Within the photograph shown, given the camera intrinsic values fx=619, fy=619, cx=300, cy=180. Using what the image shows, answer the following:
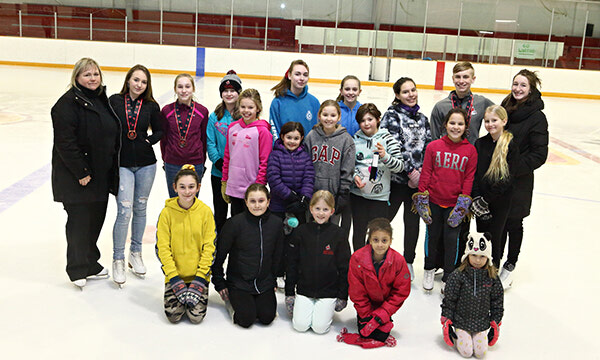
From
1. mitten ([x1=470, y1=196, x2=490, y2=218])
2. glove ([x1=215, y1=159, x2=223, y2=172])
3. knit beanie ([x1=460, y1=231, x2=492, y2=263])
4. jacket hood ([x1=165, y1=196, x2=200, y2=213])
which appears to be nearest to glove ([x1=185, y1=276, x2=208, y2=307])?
jacket hood ([x1=165, y1=196, x2=200, y2=213])

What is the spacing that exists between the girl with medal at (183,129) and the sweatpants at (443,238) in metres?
1.66

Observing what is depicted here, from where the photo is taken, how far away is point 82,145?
3.86m

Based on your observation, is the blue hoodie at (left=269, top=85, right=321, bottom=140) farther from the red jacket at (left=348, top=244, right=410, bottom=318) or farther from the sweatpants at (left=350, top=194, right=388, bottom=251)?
the red jacket at (left=348, top=244, right=410, bottom=318)

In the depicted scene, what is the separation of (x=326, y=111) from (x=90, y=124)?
1.46 meters

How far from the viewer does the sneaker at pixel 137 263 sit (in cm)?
421

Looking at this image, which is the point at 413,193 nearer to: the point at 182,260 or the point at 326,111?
the point at 326,111

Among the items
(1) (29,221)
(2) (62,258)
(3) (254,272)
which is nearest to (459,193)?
(3) (254,272)

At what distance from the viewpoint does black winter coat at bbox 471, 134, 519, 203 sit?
389cm

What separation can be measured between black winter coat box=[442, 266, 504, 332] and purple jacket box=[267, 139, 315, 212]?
104cm

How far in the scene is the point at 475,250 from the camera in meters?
3.40

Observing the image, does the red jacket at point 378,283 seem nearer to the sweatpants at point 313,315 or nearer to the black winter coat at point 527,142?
the sweatpants at point 313,315

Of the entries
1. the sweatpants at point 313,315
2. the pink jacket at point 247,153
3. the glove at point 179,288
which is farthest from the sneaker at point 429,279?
the glove at point 179,288

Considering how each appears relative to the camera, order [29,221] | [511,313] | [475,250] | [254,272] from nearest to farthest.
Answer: [475,250] < [254,272] < [511,313] < [29,221]

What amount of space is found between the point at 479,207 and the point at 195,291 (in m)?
1.85
